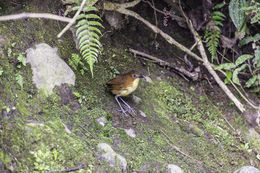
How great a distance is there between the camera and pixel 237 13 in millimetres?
4828

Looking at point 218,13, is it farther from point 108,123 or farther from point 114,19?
point 108,123

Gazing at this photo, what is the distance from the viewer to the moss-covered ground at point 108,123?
2.70 metres

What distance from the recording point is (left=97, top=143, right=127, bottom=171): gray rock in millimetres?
3051

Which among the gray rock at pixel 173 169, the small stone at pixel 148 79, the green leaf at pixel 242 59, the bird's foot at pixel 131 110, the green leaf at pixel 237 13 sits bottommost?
the gray rock at pixel 173 169

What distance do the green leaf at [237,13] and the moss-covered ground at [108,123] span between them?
1500 mm

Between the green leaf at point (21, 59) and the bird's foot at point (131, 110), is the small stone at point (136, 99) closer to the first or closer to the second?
the bird's foot at point (131, 110)

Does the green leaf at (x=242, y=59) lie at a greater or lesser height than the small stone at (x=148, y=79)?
greater

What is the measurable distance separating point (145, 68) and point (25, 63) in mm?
2421

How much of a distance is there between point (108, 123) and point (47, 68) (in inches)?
44.4

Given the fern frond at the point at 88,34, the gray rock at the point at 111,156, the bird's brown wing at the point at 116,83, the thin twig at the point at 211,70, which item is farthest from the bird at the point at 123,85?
the thin twig at the point at 211,70

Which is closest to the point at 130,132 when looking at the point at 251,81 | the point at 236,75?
the point at 236,75

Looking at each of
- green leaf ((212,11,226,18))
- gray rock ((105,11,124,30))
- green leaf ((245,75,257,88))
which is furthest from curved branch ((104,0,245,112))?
green leaf ((245,75,257,88))

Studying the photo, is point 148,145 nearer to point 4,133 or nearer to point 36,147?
point 36,147

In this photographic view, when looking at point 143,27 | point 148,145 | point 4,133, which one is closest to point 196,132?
point 148,145
